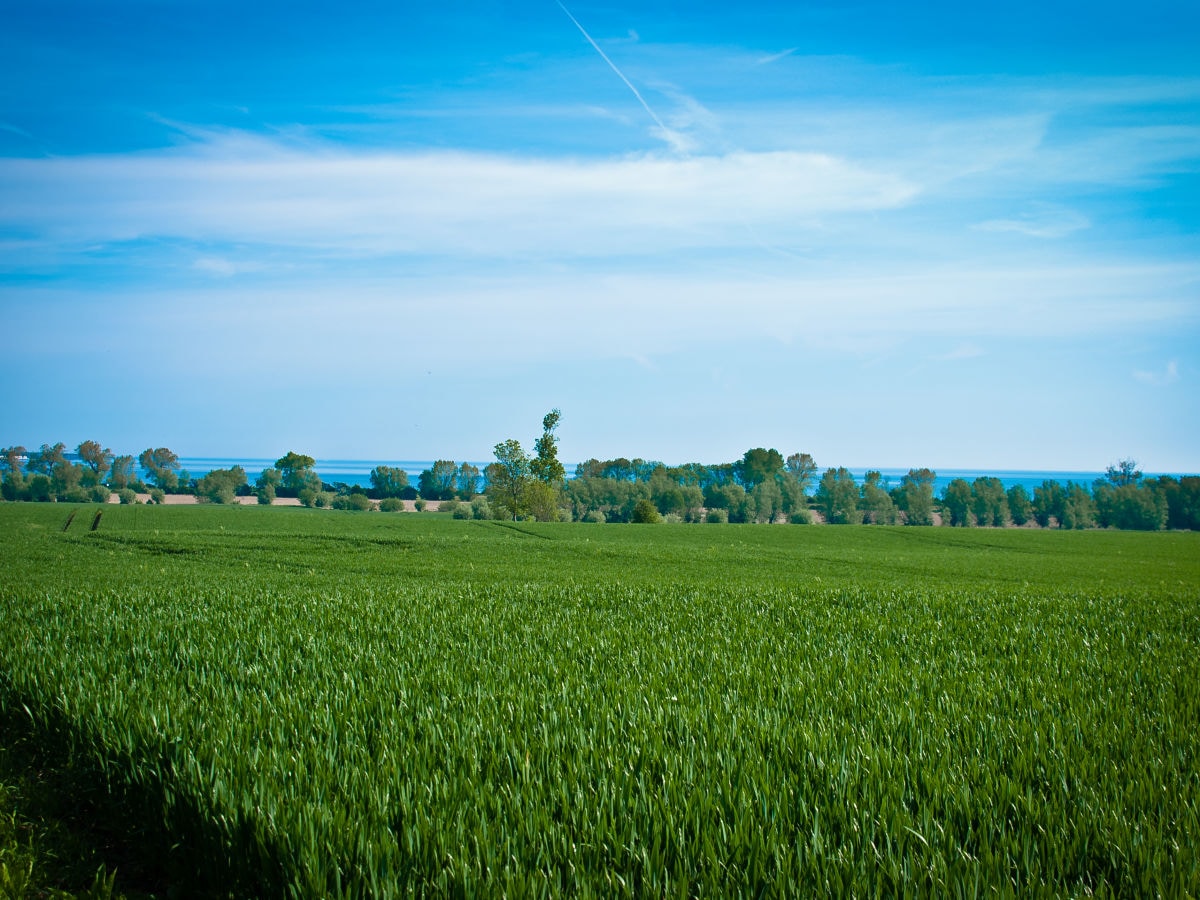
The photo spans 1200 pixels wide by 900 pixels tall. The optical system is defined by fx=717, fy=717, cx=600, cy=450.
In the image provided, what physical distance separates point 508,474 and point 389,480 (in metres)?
47.3

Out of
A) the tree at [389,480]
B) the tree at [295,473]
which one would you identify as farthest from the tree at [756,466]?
the tree at [295,473]

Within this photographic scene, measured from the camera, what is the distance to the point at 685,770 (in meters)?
4.47

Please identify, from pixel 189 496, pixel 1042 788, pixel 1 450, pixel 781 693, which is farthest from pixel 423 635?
pixel 1 450

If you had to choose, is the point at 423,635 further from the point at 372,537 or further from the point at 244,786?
the point at 372,537

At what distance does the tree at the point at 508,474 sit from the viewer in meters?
95.9

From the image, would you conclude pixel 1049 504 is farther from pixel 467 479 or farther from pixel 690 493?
pixel 467 479

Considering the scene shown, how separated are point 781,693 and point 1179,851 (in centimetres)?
333

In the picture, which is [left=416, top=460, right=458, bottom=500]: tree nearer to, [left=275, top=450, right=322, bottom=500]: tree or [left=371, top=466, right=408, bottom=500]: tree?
[left=371, top=466, right=408, bottom=500]: tree

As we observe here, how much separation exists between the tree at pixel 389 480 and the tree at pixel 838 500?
8154 centimetres

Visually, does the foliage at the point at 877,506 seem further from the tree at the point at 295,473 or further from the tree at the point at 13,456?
the tree at the point at 13,456

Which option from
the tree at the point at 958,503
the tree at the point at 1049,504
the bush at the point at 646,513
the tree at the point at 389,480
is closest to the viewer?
the bush at the point at 646,513

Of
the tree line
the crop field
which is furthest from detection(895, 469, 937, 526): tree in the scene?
the crop field

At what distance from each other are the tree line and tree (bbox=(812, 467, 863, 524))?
20 cm

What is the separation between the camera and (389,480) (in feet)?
443
